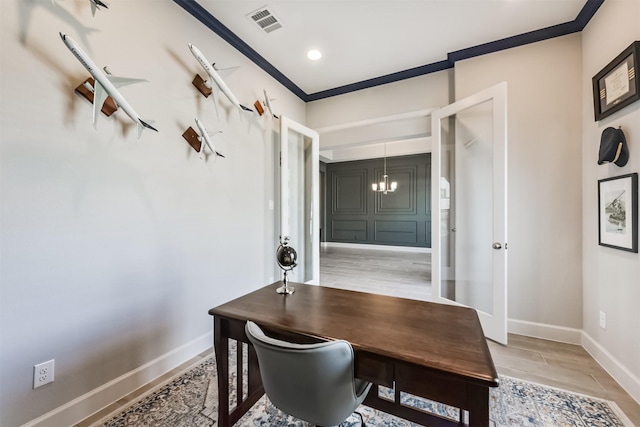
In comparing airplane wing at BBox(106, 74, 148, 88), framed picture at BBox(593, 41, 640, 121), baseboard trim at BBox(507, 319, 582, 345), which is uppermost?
framed picture at BBox(593, 41, 640, 121)

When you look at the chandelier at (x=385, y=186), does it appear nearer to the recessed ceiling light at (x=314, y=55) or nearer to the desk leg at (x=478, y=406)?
the recessed ceiling light at (x=314, y=55)

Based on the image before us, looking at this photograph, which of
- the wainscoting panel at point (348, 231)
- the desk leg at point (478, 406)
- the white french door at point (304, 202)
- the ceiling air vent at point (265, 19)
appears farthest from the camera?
the wainscoting panel at point (348, 231)

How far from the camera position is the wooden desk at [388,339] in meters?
0.83

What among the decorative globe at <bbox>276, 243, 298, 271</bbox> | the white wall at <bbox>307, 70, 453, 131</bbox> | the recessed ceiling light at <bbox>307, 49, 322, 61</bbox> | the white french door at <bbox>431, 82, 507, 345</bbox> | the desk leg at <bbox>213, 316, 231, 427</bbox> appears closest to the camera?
the desk leg at <bbox>213, 316, 231, 427</bbox>

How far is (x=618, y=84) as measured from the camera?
183 centimetres

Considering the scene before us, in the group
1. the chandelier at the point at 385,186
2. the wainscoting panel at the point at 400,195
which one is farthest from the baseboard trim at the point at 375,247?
the chandelier at the point at 385,186

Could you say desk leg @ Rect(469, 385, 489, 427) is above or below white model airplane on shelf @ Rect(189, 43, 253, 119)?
below

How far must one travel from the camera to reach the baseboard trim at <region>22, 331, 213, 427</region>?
1.41 metres

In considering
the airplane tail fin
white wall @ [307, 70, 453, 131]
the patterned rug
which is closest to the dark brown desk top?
the patterned rug

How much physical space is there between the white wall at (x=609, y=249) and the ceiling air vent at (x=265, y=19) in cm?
254

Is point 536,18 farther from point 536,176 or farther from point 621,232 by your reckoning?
point 621,232

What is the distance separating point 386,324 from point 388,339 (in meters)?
0.14

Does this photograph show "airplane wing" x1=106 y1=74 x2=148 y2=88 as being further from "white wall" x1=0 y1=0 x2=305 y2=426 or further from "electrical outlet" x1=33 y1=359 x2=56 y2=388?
"electrical outlet" x1=33 y1=359 x2=56 y2=388

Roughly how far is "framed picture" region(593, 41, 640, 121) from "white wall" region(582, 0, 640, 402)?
2.4 inches
